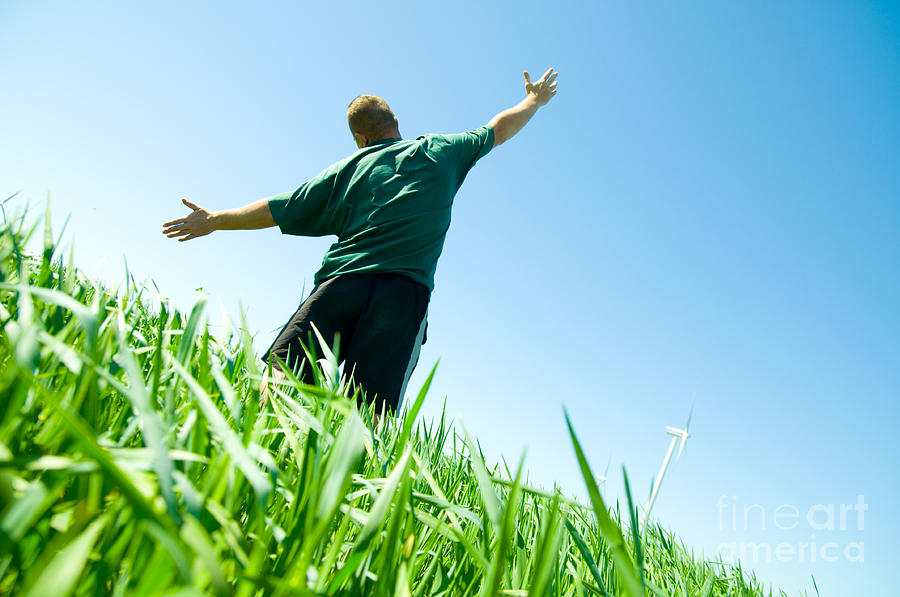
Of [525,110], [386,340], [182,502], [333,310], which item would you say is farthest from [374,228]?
[182,502]

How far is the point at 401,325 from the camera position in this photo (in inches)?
103

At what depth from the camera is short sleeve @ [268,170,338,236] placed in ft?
10.3

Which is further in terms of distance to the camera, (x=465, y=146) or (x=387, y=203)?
(x=465, y=146)

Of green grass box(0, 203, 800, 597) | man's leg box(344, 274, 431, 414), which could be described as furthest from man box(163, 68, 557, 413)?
green grass box(0, 203, 800, 597)

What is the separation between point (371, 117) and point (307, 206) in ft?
2.12

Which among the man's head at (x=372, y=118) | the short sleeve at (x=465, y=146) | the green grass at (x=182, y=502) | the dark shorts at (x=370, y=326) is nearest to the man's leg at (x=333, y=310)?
the dark shorts at (x=370, y=326)

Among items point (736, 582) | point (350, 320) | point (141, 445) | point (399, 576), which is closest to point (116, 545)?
point (399, 576)

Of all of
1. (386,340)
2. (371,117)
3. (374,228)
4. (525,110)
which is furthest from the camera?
(525,110)

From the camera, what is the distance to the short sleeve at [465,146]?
301 centimetres

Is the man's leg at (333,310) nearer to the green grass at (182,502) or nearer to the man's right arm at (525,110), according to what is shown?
the man's right arm at (525,110)

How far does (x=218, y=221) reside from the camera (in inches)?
120

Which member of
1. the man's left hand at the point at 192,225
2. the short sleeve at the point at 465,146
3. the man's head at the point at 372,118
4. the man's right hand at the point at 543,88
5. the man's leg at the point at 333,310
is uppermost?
the man's right hand at the point at 543,88

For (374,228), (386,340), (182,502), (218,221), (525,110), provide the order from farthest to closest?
(525,110) → (218,221) → (374,228) → (386,340) → (182,502)

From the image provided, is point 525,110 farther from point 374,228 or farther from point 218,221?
point 218,221
